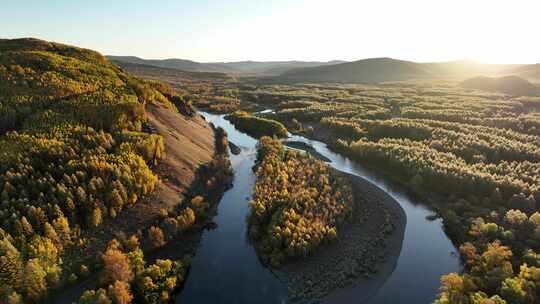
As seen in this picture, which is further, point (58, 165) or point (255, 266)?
point (58, 165)

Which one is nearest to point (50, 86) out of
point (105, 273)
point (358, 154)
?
point (105, 273)

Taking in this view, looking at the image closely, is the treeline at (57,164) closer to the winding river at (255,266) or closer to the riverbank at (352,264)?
the winding river at (255,266)

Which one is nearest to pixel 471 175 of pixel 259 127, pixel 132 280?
pixel 132 280

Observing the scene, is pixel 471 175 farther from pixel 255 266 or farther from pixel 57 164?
pixel 57 164

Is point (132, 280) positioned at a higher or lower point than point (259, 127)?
lower

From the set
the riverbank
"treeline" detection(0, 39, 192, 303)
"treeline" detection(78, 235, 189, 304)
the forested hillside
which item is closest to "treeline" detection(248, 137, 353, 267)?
the riverbank
